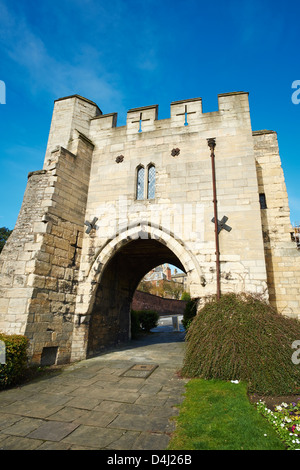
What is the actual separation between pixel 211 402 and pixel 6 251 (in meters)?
5.60

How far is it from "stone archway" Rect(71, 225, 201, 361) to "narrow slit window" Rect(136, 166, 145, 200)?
3.54ft

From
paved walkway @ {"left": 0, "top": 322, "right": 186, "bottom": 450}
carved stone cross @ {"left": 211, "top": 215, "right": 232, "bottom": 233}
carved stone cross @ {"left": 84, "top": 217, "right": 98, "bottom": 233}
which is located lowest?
paved walkway @ {"left": 0, "top": 322, "right": 186, "bottom": 450}

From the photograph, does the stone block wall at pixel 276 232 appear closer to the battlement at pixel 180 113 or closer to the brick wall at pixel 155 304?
the battlement at pixel 180 113

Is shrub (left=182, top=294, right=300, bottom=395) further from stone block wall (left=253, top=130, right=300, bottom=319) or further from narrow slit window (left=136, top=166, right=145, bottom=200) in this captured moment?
narrow slit window (left=136, top=166, right=145, bottom=200)

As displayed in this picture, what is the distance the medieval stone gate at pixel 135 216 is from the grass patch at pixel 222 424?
8.67 ft

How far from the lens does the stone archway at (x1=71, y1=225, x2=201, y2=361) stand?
276 inches

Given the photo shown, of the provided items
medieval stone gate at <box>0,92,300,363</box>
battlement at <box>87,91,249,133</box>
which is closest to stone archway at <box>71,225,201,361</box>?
medieval stone gate at <box>0,92,300,363</box>

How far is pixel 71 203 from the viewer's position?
7723mm

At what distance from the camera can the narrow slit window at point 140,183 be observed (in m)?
8.01

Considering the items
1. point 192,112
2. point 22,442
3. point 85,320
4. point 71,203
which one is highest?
point 192,112

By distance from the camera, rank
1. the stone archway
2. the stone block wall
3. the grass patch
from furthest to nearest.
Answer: the stone archway
the stone block wall
the grass patch

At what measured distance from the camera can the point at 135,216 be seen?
7660 mm
